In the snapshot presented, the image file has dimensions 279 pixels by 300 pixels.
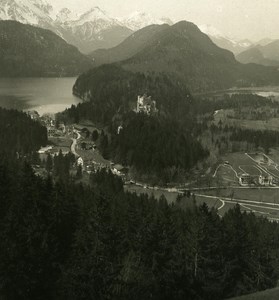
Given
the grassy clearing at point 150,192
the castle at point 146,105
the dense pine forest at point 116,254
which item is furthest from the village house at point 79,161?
the castle at point 146,105

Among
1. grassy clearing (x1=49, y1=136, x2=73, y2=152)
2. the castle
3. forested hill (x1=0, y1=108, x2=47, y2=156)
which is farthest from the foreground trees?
the castle

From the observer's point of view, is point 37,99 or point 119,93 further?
point 37,99

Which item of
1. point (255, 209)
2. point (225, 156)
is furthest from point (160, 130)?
point (255, 209)

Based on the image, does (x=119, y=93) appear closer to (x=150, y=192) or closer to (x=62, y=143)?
(x=62, y=143)

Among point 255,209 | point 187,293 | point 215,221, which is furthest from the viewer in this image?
point 255,209

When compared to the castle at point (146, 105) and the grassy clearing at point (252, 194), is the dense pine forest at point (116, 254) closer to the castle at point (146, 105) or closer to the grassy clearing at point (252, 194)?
the grassy clearing at point (252, 194)

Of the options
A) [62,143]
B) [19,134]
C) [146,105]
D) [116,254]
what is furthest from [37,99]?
[116,254]

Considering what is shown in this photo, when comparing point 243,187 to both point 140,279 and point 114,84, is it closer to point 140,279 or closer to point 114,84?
point 140,279
